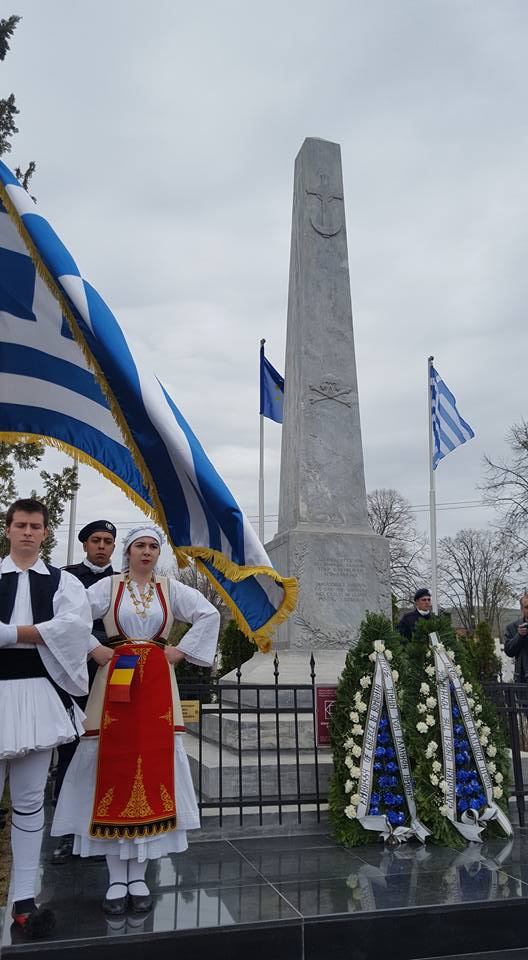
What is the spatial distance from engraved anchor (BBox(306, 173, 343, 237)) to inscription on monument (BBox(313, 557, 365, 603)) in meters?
4.40

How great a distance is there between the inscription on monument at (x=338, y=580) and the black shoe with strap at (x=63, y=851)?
13.4ft

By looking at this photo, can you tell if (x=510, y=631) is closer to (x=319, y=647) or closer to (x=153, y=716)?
(x=319, y=647)

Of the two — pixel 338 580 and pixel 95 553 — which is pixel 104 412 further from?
pixel 338 580

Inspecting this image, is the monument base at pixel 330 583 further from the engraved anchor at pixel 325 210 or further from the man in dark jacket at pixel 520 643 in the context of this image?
the engraved anchor at pixel 325 210

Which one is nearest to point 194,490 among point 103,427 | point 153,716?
point 103,427

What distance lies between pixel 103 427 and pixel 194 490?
0.95 metres

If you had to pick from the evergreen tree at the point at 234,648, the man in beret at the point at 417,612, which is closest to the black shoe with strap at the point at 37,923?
the man in beret at the point at 417,612

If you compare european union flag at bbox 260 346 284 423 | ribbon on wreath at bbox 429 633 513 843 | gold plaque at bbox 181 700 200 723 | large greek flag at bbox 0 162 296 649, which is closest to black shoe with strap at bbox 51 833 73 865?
gold plaque at bbox 181 700 200 723

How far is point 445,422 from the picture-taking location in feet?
46.5

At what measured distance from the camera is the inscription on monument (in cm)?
834

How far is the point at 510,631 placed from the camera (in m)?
8.02

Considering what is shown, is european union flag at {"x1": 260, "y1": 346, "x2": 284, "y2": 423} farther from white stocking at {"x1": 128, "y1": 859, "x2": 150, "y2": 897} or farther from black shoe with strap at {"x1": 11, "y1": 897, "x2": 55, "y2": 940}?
black shoe with strap at {"x1": 11, "y1": 897, "x2": 55, "y2": 940}

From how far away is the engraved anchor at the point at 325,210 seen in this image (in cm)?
980

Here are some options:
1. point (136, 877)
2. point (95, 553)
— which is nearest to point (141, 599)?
point (95, 553)
